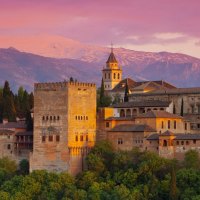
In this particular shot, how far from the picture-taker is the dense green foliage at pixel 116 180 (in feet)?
194

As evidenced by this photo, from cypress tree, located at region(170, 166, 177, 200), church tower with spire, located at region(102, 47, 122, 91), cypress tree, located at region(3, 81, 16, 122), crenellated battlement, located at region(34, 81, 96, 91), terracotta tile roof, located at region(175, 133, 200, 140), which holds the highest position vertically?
church tower with spire, located at region(102, 47, 122, 91)

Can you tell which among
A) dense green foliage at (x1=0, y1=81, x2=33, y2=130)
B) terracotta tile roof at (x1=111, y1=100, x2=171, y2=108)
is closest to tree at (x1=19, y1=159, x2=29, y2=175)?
dense green foliage at (x1=0, y1=81, x2=33, y2=130)

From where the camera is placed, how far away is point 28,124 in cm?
7256

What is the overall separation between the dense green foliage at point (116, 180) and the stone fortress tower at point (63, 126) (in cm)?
133

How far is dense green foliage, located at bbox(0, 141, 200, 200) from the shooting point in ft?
194

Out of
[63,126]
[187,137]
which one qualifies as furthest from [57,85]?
[187,137]

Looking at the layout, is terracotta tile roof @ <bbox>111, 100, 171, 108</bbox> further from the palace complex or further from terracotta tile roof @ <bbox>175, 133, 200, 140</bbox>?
terracotta tile roof @ <bbox>175, 133, 200, 140</bbox>

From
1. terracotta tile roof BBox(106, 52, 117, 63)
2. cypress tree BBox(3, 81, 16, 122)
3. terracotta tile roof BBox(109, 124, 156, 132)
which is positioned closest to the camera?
terracotta tile roof BBox(109, 124, 156, 132)

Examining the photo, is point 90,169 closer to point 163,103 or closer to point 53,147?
point 53,147

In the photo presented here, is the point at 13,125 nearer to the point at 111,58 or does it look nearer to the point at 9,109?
the point at 9,109

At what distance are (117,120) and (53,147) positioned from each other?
572 centimetres

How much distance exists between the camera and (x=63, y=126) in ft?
217

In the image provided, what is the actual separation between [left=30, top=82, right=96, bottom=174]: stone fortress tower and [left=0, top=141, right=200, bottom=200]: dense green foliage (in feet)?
4.37

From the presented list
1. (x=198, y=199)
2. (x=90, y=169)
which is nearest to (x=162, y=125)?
(x=90, y=169)
